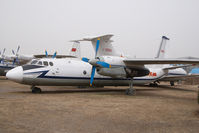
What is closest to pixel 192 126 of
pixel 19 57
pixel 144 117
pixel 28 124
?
pixel 144 117

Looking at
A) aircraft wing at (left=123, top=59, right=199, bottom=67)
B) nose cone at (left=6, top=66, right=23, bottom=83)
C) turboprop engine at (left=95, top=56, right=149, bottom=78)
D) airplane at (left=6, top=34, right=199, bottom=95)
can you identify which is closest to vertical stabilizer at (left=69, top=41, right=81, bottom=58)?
airplane at (left=6, top=34, right=199, bottom=95)

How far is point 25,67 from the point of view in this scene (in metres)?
13.7

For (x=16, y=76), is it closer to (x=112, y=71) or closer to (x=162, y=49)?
(x=112, y=71)

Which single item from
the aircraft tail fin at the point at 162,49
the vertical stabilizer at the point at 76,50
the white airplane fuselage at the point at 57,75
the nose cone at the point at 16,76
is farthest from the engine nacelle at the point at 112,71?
the vertical stabilizer at the point at 76,50

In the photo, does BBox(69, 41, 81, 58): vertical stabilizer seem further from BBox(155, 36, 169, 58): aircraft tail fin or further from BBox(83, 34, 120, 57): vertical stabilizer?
BBox(83, 34, 120, 57): vertical stabilizer

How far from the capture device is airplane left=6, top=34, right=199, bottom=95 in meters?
13.6

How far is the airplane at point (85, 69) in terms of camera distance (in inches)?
536

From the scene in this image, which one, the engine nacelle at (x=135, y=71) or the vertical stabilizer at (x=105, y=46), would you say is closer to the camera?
the engine nacelle at (x=135, y=71)

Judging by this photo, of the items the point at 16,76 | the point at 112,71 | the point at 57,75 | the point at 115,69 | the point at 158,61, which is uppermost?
the point at 158,61

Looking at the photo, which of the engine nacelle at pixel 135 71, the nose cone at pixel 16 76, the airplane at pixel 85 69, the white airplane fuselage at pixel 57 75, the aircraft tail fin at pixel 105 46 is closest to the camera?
the nose cone at pixel 16 76

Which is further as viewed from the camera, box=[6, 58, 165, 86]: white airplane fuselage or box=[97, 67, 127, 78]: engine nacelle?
box=[97, 67, 127, 78]: engine nacelle

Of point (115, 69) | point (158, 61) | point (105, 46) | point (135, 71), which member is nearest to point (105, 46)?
point (105, 46)

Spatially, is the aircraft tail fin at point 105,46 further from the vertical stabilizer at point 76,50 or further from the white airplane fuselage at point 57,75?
the vertical stabilizer at point 76,50

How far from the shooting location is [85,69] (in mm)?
16266
